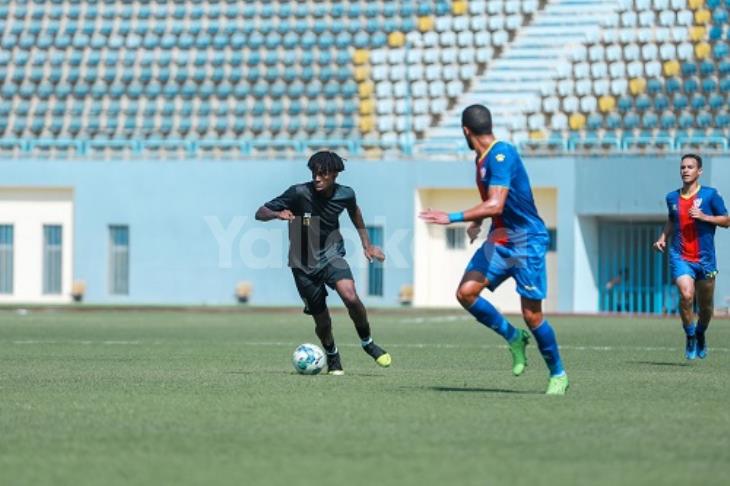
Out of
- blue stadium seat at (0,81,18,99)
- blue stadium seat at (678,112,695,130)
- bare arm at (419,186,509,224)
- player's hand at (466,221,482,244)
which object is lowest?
player's hand at (466,221,482,244)

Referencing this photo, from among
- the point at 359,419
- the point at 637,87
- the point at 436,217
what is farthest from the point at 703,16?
the point at 359,419

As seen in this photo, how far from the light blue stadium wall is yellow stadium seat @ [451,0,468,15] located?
4766mm

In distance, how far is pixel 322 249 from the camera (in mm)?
15523

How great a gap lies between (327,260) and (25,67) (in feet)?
101

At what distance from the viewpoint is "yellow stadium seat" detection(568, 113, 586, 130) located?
3906 cm

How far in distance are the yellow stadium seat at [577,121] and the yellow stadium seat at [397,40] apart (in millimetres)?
5521

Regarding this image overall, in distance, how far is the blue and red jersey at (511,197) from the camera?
12414mm

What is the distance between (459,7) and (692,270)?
25.0 m

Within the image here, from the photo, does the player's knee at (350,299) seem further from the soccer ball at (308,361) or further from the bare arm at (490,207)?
the bare arm at (490,207)

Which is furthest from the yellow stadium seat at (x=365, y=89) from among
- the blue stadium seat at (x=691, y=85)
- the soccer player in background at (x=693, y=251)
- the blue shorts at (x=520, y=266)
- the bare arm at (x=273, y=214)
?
the blue shorts at (x=520, y=266)

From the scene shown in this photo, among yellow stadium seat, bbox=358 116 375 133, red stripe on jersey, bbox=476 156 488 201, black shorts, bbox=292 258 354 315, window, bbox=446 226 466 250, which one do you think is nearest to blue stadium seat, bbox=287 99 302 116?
yellow stadium seat, bbox=358 116 375 133

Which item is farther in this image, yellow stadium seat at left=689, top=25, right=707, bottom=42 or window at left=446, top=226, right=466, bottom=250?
window at left=446, top=226, right=466, bottom=250

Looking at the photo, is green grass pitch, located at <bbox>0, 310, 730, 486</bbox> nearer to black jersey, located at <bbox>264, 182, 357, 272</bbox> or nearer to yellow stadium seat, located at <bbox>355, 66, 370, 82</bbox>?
black jersey, located at <bbox>264, 182, 357, 272</bbox>

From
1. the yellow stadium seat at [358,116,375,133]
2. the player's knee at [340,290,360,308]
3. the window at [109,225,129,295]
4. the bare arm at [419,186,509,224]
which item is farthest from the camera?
the window at [109,225,129,295]
